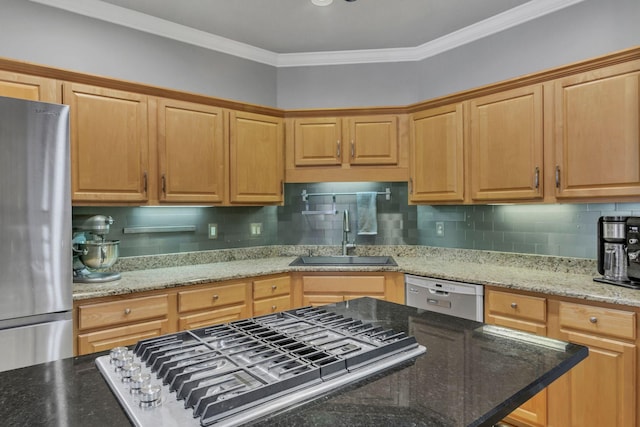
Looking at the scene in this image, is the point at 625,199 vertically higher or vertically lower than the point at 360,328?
A: higher

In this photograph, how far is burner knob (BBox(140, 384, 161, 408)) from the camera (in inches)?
30.5

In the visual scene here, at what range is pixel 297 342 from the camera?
106 cm

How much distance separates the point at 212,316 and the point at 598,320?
224 centimetres

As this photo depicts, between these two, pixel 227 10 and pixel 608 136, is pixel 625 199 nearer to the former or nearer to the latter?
pixel 608 136

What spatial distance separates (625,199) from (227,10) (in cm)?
286

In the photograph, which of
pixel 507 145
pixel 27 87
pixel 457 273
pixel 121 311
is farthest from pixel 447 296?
pixel 27 87

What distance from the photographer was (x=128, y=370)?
3.01 feet

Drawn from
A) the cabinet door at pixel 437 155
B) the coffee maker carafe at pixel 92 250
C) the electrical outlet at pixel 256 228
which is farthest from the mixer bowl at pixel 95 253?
the cabinet door at pixel 437 155

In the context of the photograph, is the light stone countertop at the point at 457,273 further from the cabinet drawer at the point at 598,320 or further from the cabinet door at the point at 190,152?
the cabinet door at the point at 190,152

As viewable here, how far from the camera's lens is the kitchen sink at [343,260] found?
3.29m

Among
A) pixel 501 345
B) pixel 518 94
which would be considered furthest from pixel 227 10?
pixel 501 345

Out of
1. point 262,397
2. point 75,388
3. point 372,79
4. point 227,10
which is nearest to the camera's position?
point 262,397

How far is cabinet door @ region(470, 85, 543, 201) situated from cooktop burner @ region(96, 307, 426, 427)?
192cm

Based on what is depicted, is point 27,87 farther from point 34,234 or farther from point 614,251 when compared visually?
point 614,251
